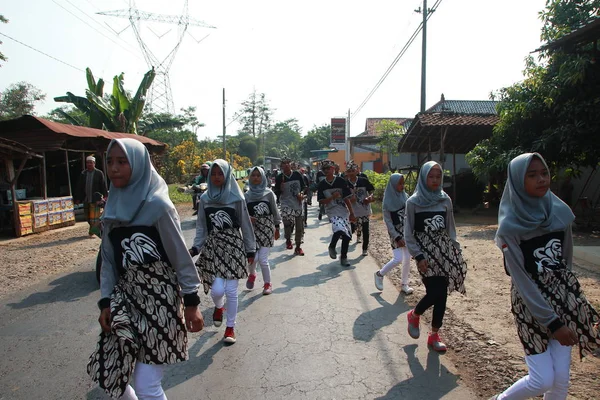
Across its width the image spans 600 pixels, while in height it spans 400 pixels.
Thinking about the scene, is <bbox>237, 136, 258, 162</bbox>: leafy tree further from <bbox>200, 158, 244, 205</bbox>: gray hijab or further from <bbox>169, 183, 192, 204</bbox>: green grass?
<bbox>200, 158, 244, 205</bbox>: gray hijab

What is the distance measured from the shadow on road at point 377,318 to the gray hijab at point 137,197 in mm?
2648

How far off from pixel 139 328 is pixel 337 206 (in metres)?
5.37

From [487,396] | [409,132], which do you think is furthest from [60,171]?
[487,396]

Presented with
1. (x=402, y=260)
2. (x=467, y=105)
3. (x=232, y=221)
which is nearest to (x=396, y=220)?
(x=402, y=260)

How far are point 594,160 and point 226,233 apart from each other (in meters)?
9.25

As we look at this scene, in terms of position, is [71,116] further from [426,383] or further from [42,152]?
[426,383]

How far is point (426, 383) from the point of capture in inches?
131

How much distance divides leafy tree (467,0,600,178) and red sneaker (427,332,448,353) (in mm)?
7356

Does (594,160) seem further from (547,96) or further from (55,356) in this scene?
(55,356)

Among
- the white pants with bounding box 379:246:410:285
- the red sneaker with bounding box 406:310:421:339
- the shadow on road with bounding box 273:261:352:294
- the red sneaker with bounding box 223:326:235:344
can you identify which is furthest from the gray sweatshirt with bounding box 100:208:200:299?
the white pants with bounding box 379:246:410:285

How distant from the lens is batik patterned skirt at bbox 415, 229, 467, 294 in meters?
3.87

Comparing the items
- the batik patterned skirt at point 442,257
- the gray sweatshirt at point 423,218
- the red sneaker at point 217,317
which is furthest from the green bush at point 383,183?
the red sneaker at point 217,317

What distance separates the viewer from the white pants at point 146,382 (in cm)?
233

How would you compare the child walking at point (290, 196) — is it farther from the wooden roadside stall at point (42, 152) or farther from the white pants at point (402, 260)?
the wooden roadside stall at point (42, 152)
